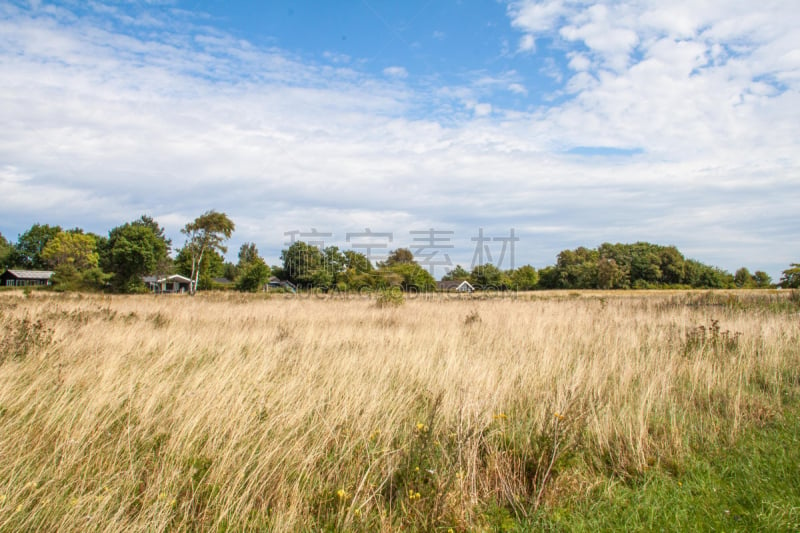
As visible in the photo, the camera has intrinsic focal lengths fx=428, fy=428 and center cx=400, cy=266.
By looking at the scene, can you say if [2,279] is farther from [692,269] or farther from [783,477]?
[692,269]

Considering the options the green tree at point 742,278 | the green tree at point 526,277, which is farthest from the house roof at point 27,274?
the green tree at point 742,278

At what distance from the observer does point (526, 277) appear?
81250mm

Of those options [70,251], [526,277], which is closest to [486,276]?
[526,277]

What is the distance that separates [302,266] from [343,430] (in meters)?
61.9

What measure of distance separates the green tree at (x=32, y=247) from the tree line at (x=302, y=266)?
20cm

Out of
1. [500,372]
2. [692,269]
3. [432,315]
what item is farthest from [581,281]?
[500,372]

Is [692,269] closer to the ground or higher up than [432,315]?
higher up

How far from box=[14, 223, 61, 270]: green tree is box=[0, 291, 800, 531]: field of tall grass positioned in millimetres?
114000

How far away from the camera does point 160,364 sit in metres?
5.86

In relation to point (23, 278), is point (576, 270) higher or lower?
higher

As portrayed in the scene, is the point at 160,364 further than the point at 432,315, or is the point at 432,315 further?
the point at 432,315

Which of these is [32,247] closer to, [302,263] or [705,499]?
[302,263]

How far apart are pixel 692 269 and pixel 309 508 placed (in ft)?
291

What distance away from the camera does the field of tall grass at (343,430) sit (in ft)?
9.11
